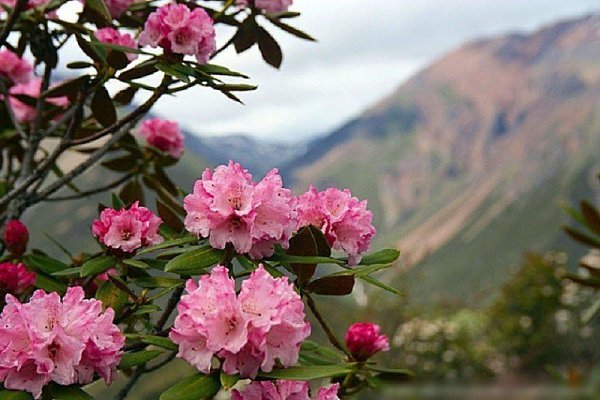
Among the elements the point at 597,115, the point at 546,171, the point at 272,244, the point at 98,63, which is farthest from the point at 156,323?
the point at 597,115

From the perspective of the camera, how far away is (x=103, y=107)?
73.6 inches

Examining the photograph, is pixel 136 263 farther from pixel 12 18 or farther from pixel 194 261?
pixel 12 18

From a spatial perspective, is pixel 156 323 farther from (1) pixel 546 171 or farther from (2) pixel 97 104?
(1) pixel 546 171

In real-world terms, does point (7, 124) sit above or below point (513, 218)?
above

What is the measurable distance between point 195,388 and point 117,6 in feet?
4.26

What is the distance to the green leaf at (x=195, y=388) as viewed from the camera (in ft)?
3.29

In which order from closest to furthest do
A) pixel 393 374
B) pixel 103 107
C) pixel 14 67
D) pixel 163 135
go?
pixel 393 374 < pixel 103 107 < pixel 14 67 < pixel 163 135

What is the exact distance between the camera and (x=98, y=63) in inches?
68.8

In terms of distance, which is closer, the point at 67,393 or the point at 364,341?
the point at 67,393

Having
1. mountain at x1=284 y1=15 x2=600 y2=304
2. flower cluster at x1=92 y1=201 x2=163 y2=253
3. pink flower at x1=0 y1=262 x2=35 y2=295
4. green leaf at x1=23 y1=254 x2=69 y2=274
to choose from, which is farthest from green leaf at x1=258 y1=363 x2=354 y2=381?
mountain at x1=284 y1=15 x2=600 y2=304

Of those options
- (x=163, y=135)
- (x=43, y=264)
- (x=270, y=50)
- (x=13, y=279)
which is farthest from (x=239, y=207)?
(x=163, y=135)

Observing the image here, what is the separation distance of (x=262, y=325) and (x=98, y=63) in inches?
38.3

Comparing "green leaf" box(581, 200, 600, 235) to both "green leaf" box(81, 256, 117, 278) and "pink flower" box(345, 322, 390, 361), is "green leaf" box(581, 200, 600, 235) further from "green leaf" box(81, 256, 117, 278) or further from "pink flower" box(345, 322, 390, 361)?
"green leaf" box(81, 256, 117, 278)

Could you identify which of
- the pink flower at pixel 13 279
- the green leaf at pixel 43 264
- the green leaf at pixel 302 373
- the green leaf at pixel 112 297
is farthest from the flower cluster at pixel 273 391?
the green leaf at pixel 43 264
